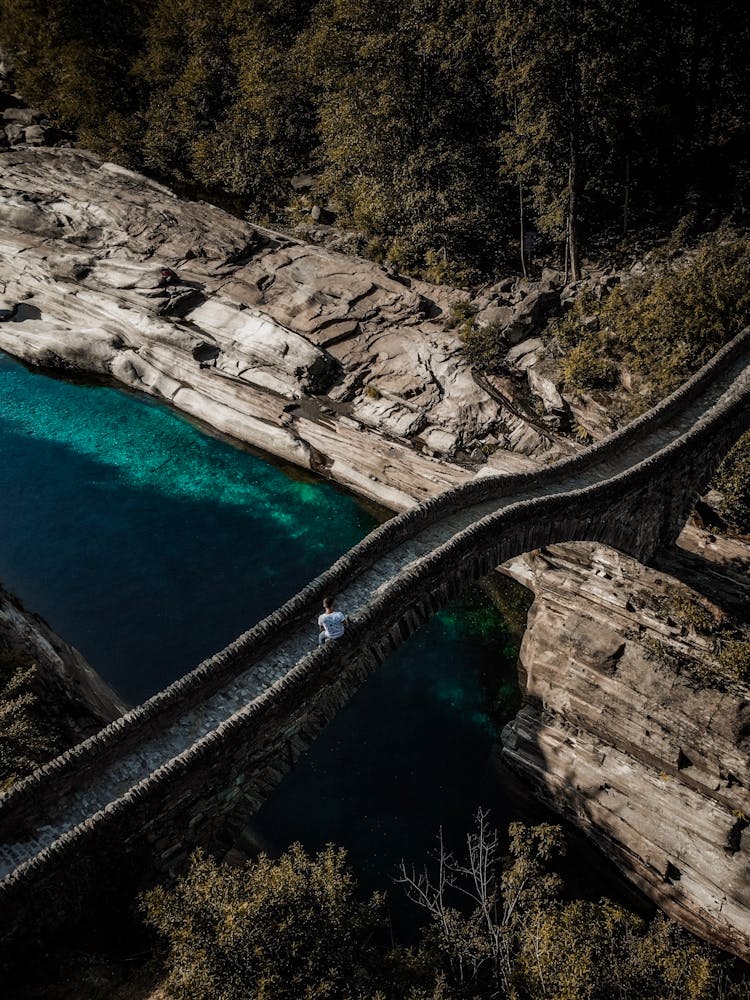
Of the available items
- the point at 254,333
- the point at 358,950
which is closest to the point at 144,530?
the point at 254,333

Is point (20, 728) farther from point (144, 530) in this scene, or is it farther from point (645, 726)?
point (144, 530)

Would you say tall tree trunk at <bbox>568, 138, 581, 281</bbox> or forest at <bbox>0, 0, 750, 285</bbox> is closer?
forest at <bbox>0, 0, 750, 285</bbox>

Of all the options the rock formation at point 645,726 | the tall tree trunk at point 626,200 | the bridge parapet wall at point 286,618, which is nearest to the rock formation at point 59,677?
the bridge parapet wall at point 286,618

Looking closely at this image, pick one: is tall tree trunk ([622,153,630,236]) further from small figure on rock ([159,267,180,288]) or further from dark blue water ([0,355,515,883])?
small figure on rock ([159,267,180,288])

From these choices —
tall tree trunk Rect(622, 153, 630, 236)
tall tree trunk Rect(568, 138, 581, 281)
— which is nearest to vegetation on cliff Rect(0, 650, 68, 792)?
tall tree trunk Rect(568, 138, 581, 281)

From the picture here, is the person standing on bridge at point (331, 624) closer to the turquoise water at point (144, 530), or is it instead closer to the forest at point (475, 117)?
the turquoise water at point (144, 530)

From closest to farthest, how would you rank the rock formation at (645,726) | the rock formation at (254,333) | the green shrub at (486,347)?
the rock formation at (645,726), the rock formation at (254,333), the green shrub at (486,347)
